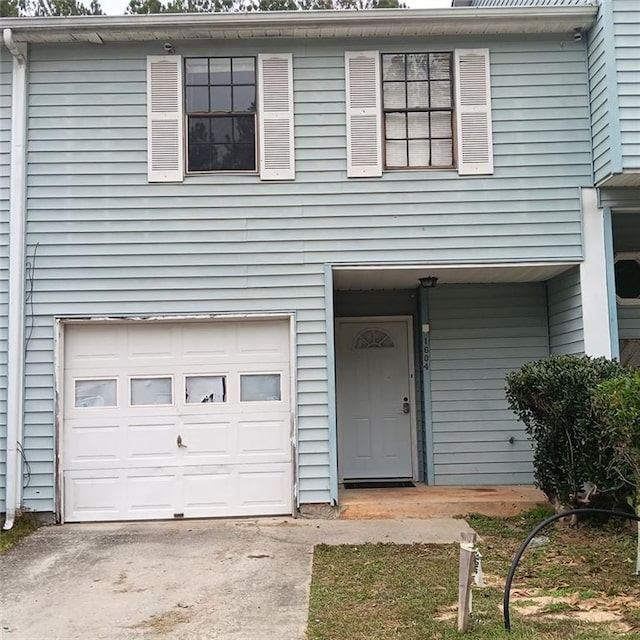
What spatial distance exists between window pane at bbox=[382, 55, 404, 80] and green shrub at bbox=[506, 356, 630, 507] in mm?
3499

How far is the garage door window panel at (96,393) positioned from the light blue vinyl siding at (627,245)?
236 inches

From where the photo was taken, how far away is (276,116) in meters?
7.42

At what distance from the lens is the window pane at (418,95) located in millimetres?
7547

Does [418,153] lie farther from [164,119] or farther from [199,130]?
[164,119]

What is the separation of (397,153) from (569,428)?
3407 millimetres

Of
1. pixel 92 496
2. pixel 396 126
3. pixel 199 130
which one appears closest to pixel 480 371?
pixel 396 126

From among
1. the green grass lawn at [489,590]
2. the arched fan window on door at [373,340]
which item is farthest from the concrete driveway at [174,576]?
the arched fan window on door at [373,340]

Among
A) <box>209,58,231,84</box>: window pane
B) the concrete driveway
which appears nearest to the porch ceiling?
<box>209,58,231,84</box>: window pane

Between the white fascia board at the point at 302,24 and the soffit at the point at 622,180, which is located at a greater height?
the white fascia board at the point at 302,24

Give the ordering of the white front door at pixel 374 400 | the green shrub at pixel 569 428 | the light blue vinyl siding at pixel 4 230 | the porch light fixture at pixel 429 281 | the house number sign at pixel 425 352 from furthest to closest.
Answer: the white front door at pixel 374 400
the house number sign at pixel 425 352
the porch light fixture at pixel 429 281
the light blue vinyl siding at pixel 4 230
the green shrub at pixel 569 428

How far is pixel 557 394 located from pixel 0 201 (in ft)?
19.8

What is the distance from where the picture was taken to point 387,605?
4.68m

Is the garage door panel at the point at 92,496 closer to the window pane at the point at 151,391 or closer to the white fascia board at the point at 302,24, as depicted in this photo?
the window pane at the point at 151,391

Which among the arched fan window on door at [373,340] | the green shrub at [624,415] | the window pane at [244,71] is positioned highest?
the window pane at [244,71]
